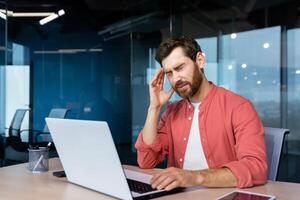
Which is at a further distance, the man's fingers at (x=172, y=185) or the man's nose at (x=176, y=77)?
the man's nose at (x=176, y=77)

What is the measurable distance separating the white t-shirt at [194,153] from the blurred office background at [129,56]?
3088 mm

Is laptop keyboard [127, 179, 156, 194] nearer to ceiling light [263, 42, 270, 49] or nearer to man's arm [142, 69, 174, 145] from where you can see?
man's arm [142, 69, 174, 145]

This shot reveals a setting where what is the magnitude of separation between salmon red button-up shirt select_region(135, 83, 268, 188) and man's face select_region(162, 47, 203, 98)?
0.40 feet

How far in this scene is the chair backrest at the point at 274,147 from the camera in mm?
1638

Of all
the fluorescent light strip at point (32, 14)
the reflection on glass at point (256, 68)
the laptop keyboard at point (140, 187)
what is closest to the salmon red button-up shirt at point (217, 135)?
the laptop keyboard at point (140, 187)

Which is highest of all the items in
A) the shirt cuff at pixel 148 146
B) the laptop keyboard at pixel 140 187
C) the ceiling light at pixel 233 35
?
the ceiling light at pixel 233 35

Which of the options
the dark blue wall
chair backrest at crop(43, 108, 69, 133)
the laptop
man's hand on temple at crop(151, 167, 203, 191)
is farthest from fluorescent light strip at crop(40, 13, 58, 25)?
man's hand on temple at crop(151, 167, 203, 191)

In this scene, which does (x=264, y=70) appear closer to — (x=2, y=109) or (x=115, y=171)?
(x=2, y=109)

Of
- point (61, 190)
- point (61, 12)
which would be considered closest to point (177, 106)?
point (61, 190)

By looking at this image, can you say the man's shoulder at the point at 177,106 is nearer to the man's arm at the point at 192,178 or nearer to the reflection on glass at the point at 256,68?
the man's arm at the point at 192,178

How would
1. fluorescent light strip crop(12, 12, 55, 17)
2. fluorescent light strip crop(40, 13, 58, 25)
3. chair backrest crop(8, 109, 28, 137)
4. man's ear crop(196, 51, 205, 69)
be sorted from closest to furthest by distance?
man's ear crop(196, 51, 205, 69) → chair backrest crop(8, 109, 28, 137) → fluorescent light strip crop(12, 12, 55, 17) → fluorescent light strip crop(40, 13, 58, 25)

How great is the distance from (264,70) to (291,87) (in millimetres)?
388

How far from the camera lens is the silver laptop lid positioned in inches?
42.0

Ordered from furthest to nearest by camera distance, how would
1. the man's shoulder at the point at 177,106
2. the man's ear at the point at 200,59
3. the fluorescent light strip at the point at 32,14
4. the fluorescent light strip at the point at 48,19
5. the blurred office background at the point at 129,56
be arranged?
the fluorescent light strip at the point at 48,19
the fluorescent light strip at the point at 32,14
the blurred office background at the point at 129,56
the man's shoulder at the point at 177,106
the man's ear at the point at 200,59
